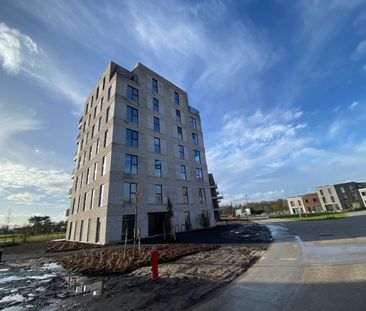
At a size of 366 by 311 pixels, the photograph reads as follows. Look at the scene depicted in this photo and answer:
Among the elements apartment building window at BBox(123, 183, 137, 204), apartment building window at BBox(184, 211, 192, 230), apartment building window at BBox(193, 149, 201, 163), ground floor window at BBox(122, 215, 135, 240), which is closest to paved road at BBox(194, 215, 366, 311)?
ground floor window at BBox(122, 215, 135, 240)

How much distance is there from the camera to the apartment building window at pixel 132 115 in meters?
23.6

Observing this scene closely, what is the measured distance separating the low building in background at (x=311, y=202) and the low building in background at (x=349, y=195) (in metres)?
10.3

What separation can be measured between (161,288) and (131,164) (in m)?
17.6

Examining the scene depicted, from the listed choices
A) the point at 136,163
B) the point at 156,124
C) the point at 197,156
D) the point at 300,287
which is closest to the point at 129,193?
the point at 136,163

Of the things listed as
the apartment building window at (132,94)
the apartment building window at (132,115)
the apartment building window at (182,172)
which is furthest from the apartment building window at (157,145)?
the apartment building window at (132,94)

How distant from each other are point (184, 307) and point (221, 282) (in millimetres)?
1756

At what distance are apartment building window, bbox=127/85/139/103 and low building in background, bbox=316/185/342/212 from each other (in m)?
88.6

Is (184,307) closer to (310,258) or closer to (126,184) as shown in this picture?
(310,258)

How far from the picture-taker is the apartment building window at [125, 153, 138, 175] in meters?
21.2

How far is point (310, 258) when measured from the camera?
292 inches

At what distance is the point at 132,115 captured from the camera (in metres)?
24.1

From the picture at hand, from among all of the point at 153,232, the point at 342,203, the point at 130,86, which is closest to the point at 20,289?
the point at 153,232

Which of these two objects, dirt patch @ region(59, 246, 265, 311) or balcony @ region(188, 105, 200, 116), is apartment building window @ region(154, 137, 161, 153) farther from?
dirt patch @ region(59, 246, 265, 311)

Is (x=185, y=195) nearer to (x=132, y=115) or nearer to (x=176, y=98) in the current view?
(x=132, y=115)
